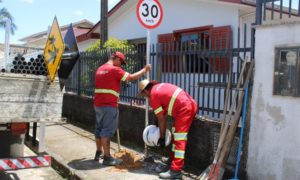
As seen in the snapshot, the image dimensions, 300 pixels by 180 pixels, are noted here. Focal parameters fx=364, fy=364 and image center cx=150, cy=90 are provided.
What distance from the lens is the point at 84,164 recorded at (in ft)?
19.9

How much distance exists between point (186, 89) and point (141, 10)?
62.6 inches

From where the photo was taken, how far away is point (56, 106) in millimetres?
4699

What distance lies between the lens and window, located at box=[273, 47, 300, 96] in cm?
434

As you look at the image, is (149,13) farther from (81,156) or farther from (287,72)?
(81,156)

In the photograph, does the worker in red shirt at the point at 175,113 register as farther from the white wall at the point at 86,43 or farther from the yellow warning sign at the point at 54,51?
the white wall at the point at 86,43

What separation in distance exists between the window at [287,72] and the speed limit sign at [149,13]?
221cm

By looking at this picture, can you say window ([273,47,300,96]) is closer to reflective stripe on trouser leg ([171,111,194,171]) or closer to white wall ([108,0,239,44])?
reflective stripe on trouser leg ([171,111,194,171])

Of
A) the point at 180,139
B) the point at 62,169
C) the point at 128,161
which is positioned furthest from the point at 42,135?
the point at 180,139

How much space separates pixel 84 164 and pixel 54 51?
2266mm

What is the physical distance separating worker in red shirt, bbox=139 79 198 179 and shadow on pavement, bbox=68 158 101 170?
123 cm

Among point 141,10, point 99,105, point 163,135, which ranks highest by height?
point 141,10

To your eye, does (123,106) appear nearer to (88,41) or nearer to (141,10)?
(141,10)

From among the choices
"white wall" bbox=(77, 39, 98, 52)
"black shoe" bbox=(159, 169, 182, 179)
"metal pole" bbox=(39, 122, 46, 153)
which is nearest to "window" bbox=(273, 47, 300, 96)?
"black shoe" bbox=(159, 169, 182, 179)

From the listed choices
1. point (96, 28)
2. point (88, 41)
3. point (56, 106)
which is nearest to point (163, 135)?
point (56, 106)
